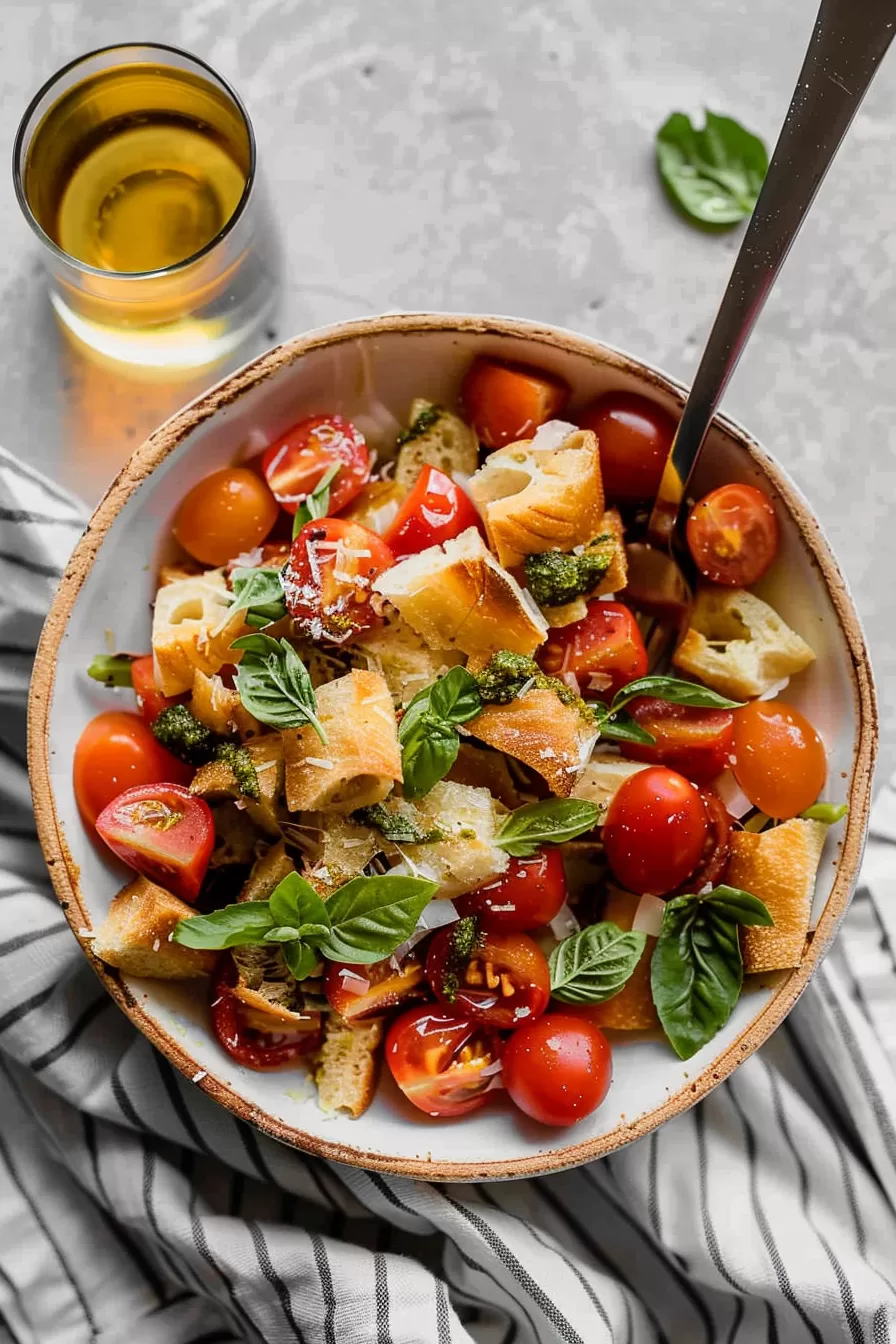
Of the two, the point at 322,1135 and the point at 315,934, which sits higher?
the point at 315,934

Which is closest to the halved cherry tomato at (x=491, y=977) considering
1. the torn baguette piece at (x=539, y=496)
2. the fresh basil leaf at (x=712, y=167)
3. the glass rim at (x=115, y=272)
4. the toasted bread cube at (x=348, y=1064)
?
the toasted bread cube at (x=348, y=1064)

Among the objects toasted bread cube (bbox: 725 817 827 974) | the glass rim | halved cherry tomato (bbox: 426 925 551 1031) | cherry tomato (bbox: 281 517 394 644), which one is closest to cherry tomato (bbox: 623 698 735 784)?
toasted bread cube (bbox: 725 817 827 974)

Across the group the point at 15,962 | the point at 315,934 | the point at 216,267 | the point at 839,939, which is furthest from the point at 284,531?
the point at 839,939

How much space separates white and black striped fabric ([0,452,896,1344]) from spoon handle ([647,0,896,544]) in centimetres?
97

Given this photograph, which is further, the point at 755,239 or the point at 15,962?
the point at 15,962

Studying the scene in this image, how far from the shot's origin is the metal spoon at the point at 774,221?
155cm

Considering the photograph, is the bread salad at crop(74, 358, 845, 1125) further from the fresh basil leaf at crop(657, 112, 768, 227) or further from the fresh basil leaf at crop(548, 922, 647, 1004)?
the fresh basil leaf at crop(657, 112, 768, 227)

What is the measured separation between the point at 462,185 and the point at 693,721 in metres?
1.25

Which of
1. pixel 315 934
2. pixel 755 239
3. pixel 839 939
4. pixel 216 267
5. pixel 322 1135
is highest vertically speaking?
pixel 755 239

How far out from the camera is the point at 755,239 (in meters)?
1.78

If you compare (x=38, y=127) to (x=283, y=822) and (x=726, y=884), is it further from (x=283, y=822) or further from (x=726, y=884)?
(x=726, y=884)

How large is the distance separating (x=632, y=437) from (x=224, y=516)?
2.33 ft

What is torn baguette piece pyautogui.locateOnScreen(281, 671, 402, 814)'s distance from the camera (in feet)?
6.01

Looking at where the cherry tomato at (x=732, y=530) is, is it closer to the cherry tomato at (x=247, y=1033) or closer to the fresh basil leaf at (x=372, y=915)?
the fresh basil leaf at (x=372, y=915)
